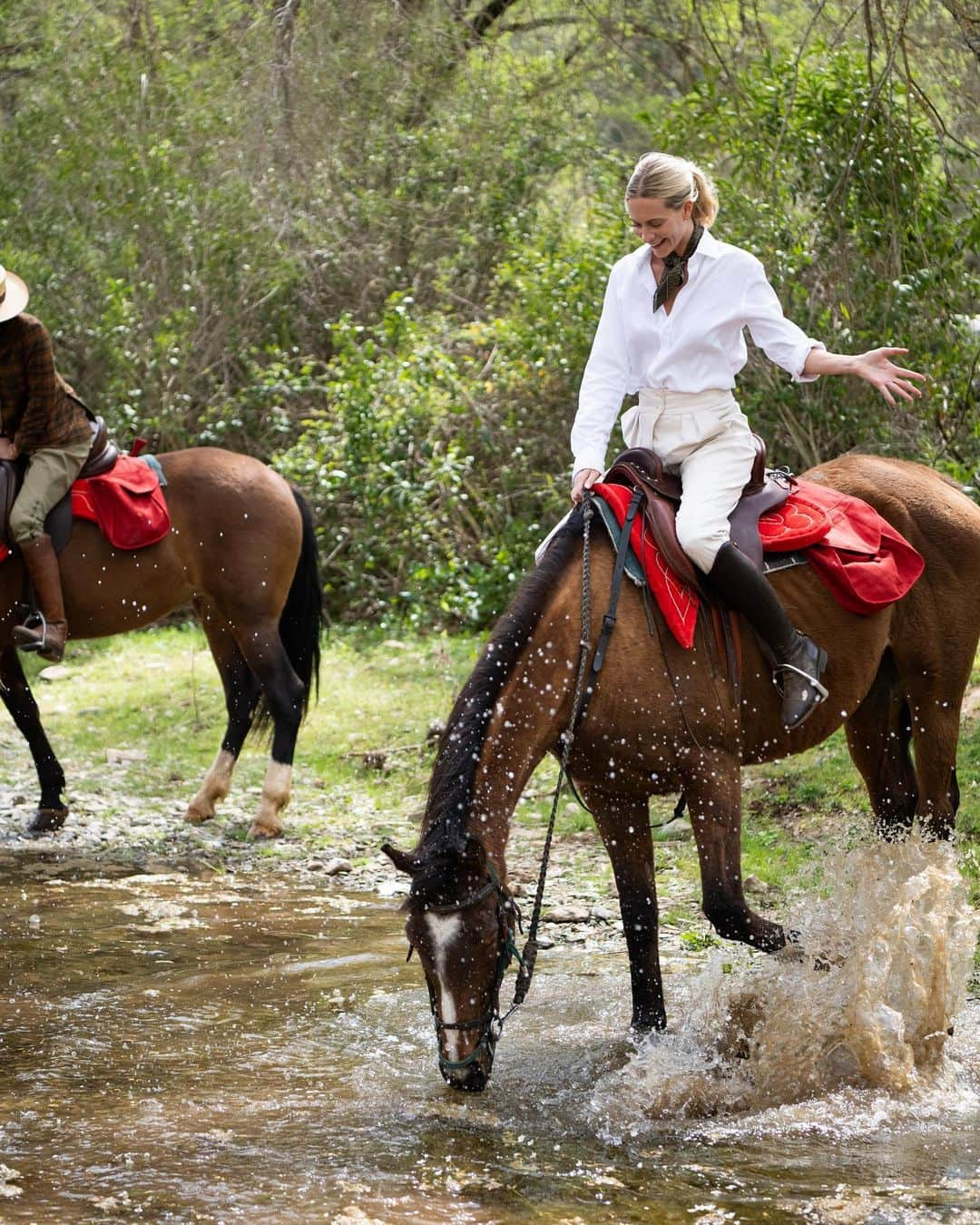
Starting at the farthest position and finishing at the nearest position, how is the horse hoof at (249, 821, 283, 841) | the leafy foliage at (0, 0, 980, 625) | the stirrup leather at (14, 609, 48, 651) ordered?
the leafy foliage at (0, 0, 980, 625)
the horse hoof at (249, 821, 283, 841)
the stirrup leather at (14, 609, 48, 651)

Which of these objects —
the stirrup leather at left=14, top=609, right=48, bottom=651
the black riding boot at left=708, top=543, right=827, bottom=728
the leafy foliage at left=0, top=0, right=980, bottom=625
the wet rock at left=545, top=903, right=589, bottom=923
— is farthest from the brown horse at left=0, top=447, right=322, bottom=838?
the black riding boot at left=708, top=543, right=827, bottom=728

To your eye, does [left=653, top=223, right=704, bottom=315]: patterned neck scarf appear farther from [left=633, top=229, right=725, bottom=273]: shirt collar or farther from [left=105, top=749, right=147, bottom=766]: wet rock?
[left=105, top=749, right=147, bottom=766]: wet rock

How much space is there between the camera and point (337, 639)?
12.2m

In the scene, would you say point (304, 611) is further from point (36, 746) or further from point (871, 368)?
point (871, 368)

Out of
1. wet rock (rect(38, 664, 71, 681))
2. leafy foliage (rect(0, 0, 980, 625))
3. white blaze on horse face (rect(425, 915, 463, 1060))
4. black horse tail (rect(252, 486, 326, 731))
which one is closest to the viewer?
white blaze on horse face (rect(425, 915, 463, 1060))

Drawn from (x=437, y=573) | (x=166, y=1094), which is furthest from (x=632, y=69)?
Answer: (x=166, y=1094)

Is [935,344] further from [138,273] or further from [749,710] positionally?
[138,273]

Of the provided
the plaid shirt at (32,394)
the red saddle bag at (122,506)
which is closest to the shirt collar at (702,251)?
the plaid shirt at (32,394)

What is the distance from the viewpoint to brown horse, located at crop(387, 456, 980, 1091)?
11.5ft

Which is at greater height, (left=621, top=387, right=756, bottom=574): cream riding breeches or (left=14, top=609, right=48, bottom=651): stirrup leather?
(left=621, top=387, right=756, bottom=574): cream riding breeches

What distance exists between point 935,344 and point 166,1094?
6.60 meters

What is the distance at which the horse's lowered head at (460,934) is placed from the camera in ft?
11.3

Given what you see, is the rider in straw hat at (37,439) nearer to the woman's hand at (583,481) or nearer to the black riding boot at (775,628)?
the woman's hand at (583,481)

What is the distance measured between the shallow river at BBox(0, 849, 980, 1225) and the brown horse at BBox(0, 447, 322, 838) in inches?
93.9
